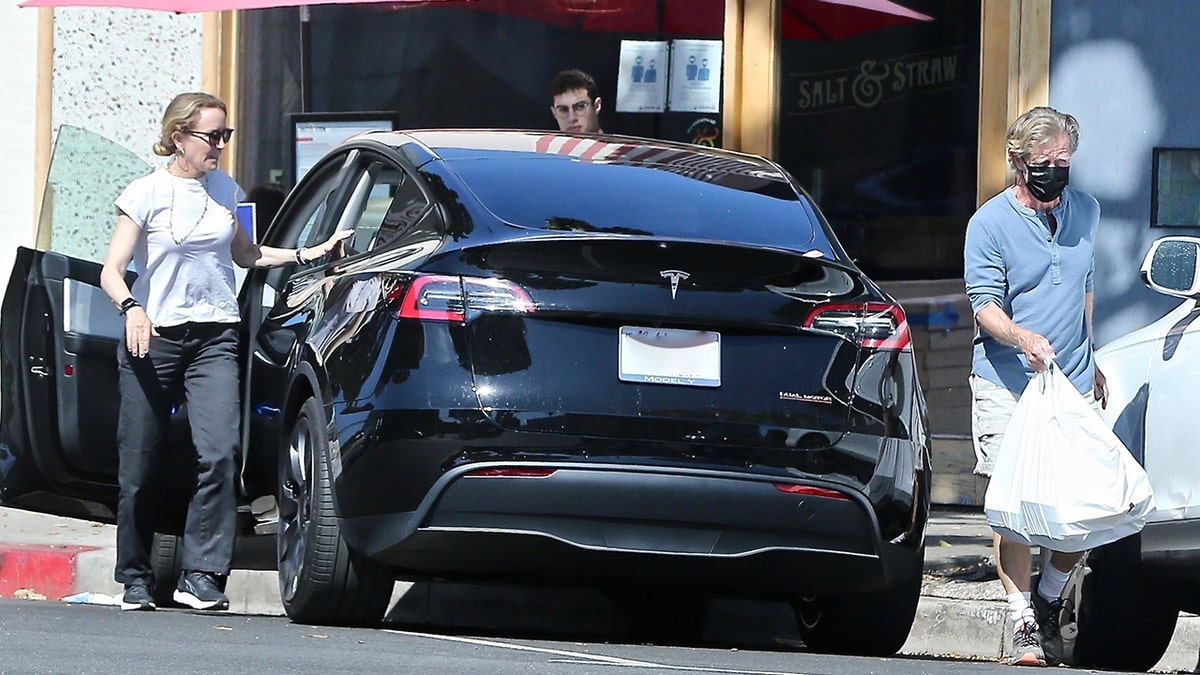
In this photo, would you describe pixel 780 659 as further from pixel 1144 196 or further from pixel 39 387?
pixel 1144 196

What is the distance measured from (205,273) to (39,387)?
67 cm

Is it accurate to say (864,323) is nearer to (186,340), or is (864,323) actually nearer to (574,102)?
(186,340)

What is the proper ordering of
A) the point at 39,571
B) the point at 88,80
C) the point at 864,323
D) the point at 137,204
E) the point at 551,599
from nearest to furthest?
the point at 864,323 < the point at 137,204 < the point at 551,599 < the point at 39,571 < the point at 88,80

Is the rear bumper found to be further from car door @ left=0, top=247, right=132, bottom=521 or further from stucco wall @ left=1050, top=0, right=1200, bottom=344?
stucco wall @ left=1050, top=0, right=1200, bottom=344

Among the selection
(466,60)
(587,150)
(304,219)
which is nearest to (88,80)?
(466,60)

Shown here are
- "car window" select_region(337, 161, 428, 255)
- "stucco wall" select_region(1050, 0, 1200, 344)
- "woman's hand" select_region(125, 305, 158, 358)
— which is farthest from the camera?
"stucco wall" select_region(1050, 0, 1200, 344)

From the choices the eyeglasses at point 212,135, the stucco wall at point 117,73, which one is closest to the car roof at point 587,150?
the eyeglasses at point 212,135

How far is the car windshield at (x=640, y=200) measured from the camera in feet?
19.0

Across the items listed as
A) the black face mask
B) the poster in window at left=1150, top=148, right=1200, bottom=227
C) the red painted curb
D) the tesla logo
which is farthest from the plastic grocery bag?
the poster in window at left=1150, top=148, right=1200, bottom=227

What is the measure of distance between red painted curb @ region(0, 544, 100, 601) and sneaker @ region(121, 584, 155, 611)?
1082 mm

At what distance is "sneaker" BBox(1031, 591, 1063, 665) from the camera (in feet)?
21.1

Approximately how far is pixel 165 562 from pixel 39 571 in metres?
0.77

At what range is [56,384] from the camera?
22.6ft

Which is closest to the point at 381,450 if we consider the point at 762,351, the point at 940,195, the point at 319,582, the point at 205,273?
the point at 319,582
